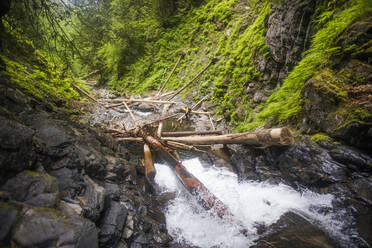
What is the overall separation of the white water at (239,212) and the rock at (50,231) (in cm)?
194

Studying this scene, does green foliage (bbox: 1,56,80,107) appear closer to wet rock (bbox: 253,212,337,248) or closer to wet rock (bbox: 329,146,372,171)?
wet rock (bbox: 253,212,337,248)

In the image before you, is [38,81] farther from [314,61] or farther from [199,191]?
[314,61]

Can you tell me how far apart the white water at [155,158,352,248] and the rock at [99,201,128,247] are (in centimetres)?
120

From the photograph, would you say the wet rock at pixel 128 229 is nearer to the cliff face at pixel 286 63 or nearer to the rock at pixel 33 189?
the rock at pixel 33 189

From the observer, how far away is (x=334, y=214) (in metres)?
2.61

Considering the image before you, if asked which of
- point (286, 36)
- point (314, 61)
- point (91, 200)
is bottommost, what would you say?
point (91, 200)

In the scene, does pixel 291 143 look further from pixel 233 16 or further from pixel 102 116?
pixel 233 16

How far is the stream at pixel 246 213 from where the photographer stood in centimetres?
259

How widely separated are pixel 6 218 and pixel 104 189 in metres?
1.31

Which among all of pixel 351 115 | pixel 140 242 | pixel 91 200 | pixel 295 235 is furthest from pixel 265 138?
pixel 91 200

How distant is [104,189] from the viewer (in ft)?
7.86

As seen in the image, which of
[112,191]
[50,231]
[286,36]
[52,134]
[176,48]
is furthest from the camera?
[176,48]

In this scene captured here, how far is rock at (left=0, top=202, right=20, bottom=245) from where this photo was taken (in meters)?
1.07

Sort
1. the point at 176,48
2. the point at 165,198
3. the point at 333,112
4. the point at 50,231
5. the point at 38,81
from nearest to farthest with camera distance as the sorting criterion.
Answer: the point at 50,231 → the point at 333,112 → the point at 38,81 → the point at 165,198 → the point at 176,48
